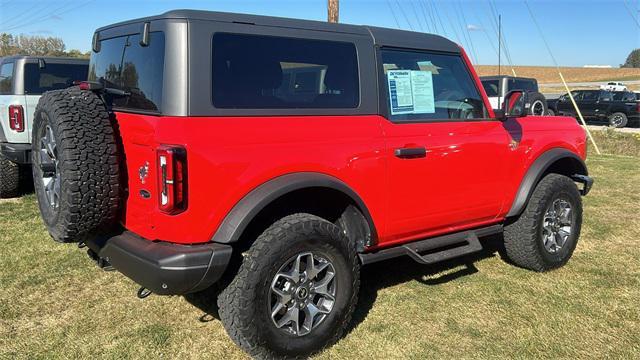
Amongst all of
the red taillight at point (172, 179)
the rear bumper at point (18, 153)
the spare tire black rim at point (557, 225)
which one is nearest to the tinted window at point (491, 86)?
the spare tire black rim at point (557, 225)

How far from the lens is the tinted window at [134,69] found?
2807 mm

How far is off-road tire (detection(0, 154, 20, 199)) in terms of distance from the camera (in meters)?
6.90

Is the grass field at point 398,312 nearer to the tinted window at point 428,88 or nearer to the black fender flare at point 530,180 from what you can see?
the black fender flare at point 530,180

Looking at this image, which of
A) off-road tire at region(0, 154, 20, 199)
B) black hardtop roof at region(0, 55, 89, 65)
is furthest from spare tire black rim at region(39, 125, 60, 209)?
black hardtop roof at region(0, 55, 89, 65)

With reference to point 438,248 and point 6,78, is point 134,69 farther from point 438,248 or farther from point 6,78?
point 6,78

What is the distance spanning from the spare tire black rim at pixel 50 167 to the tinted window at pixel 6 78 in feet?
14.1

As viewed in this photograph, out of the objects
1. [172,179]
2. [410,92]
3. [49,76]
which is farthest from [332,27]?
[49,76]

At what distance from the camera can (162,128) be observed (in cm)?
265

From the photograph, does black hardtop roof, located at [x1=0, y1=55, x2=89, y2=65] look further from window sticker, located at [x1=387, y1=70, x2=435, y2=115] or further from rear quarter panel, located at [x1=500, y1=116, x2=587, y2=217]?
rear quarter panel, located at [x1=500, y1=116, x2=587, y2=217]

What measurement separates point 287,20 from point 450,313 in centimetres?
226

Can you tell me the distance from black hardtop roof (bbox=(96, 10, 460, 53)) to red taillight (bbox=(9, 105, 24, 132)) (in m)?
3.68

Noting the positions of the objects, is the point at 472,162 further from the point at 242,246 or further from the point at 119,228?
the point at 119,228

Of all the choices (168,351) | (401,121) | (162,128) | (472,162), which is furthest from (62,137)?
(472,162)

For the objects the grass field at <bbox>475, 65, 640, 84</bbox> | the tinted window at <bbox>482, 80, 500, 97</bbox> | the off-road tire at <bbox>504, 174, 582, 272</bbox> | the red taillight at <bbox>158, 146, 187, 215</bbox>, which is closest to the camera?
the red taillight at <bbox>158, 146, 187, 215</bbox>
